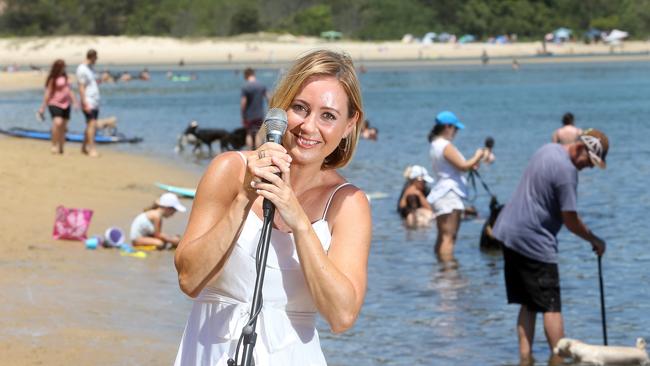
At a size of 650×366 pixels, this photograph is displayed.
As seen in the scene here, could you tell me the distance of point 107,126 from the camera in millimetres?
25203

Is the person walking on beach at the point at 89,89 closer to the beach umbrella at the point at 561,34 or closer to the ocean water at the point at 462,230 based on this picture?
the ocean water at the point at 462,230

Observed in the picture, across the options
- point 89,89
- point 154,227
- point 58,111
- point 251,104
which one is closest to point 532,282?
point 154,227

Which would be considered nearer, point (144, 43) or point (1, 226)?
point (1, 226)

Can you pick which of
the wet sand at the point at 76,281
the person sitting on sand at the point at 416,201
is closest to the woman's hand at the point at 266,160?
the wet sand at the point at 76,281

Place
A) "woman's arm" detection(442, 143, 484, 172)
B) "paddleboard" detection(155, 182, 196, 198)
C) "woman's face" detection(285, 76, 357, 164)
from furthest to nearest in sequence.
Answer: "paddleboard" detection(155, 182, 196, 198) → "woman's arm" detection(442, 143, 484, 172) → "woman's face" detection(285, 76, 357, 164)

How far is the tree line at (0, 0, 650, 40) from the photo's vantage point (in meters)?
100

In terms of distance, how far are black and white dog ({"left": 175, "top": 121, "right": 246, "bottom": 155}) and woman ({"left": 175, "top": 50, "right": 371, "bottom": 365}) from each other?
18.3 meters

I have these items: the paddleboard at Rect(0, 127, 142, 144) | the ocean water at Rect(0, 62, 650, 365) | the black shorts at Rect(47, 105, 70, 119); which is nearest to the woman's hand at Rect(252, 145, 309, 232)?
the ocean water at Rect(0, 62, 650, 365)

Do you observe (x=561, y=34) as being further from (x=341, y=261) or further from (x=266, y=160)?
(x=266, y=160)

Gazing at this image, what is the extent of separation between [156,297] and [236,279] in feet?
22.3

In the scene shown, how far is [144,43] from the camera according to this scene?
95.3 metres

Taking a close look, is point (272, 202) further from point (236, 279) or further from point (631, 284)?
point (631, 284)

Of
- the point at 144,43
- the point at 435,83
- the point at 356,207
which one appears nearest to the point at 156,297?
the point at 356,207

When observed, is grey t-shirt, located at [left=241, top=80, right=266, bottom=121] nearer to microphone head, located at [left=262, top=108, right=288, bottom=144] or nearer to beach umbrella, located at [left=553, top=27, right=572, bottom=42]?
microphone head, located at [left=262, top=108, right=288, bottom=144]
